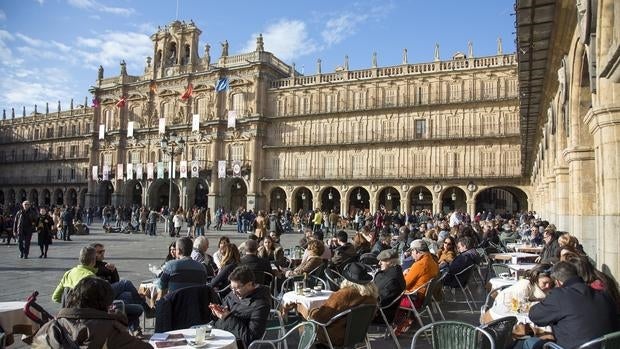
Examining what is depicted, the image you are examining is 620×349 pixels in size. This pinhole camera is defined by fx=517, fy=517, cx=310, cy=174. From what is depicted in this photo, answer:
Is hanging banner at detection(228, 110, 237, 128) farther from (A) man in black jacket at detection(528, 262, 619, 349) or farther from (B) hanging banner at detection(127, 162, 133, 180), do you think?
(A) man in black jacket at detection(528, 262, 619, 349)

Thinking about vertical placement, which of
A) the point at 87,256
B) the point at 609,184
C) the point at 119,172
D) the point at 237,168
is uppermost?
the point at 237,168

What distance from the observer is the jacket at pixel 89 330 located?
2988 mm

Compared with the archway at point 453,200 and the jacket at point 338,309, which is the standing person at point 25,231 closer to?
the jacket at point 338,309

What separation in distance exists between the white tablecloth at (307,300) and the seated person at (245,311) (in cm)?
112

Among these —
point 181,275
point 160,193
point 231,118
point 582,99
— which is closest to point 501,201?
point 231,118

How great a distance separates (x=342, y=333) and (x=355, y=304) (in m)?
0.28

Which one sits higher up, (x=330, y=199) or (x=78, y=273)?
(x=330, y=199)

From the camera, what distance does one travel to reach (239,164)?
38.7 metres

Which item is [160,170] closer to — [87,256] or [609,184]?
[87,256]

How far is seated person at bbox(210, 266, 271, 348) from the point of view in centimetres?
434

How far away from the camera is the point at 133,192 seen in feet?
151

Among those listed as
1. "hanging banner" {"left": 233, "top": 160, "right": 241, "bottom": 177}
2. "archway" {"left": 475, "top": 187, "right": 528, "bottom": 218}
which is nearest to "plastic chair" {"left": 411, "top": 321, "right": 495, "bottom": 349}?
"archway" {"left": 475, "top": 187, "right": 528, "bottom": 218}

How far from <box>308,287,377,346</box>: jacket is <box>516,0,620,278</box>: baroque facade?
315 cm

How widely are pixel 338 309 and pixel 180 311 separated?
1413 millimetres
